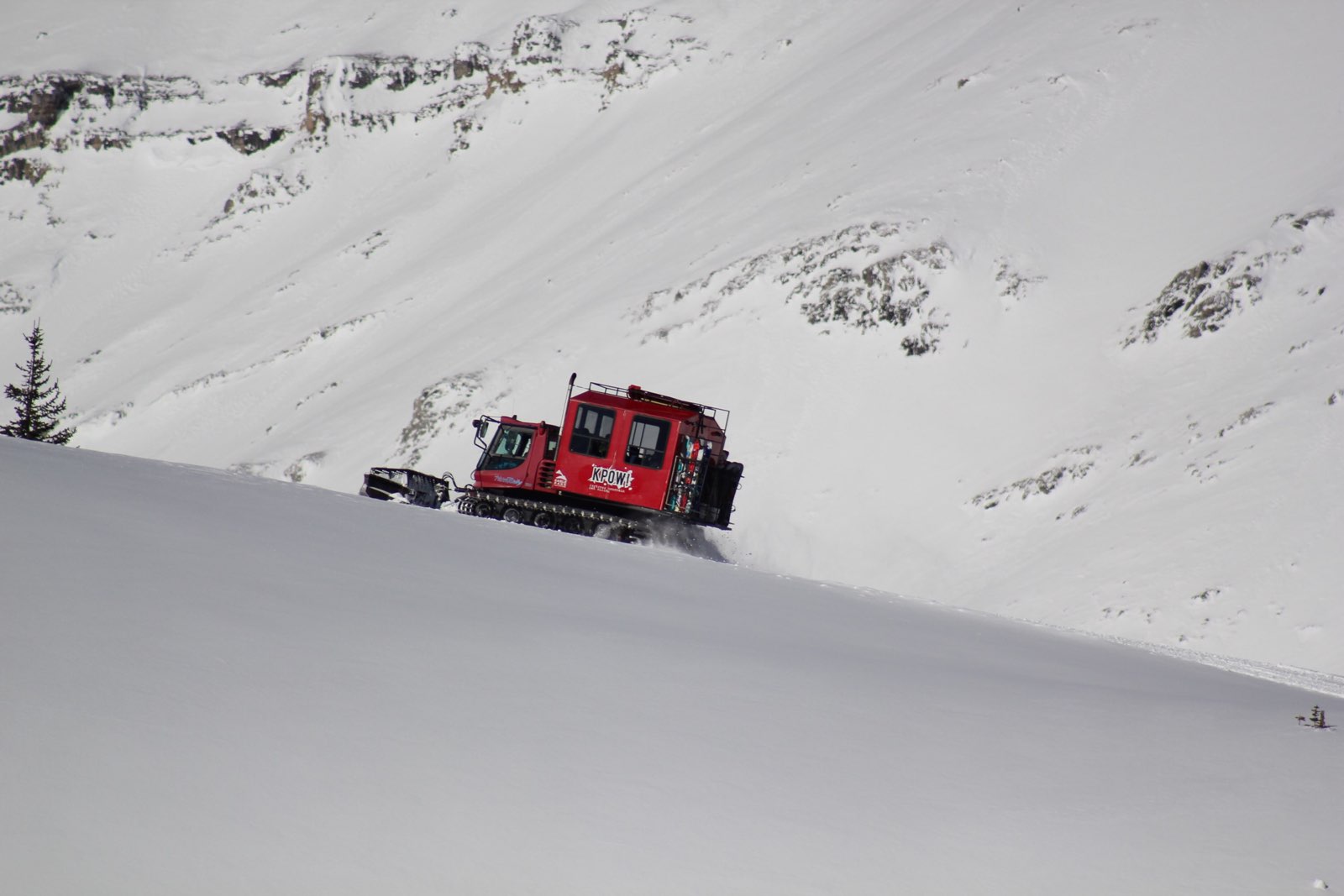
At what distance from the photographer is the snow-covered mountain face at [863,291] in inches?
843

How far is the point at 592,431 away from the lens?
22875 mm

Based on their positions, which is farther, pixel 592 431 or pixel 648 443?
pixel 592 431

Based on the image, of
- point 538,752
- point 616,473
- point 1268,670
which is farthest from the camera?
point 616,473

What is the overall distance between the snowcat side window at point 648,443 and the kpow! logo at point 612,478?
0.29m

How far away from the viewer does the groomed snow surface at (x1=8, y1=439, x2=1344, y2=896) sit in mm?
3537

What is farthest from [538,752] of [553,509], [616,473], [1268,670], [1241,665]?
[553,509]

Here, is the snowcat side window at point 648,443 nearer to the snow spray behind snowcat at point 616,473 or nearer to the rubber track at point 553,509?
the snow spray behind snowcat at point 616,473

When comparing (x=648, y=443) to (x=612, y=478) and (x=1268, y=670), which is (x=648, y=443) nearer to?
(x=612, y=478)

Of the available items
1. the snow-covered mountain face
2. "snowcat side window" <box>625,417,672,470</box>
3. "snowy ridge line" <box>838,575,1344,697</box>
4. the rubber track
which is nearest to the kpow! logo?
"snowcat side window" <box>625,417,672,470</box>

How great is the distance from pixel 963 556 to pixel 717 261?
61.1ft

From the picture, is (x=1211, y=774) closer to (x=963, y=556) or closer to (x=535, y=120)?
(x=963, y=556)

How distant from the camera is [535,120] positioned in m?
76.0

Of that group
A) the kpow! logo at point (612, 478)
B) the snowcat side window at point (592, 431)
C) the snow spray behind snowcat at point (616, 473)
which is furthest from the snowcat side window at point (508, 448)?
the kpow! logo at point (612, 478)

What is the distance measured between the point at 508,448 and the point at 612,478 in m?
2.72
